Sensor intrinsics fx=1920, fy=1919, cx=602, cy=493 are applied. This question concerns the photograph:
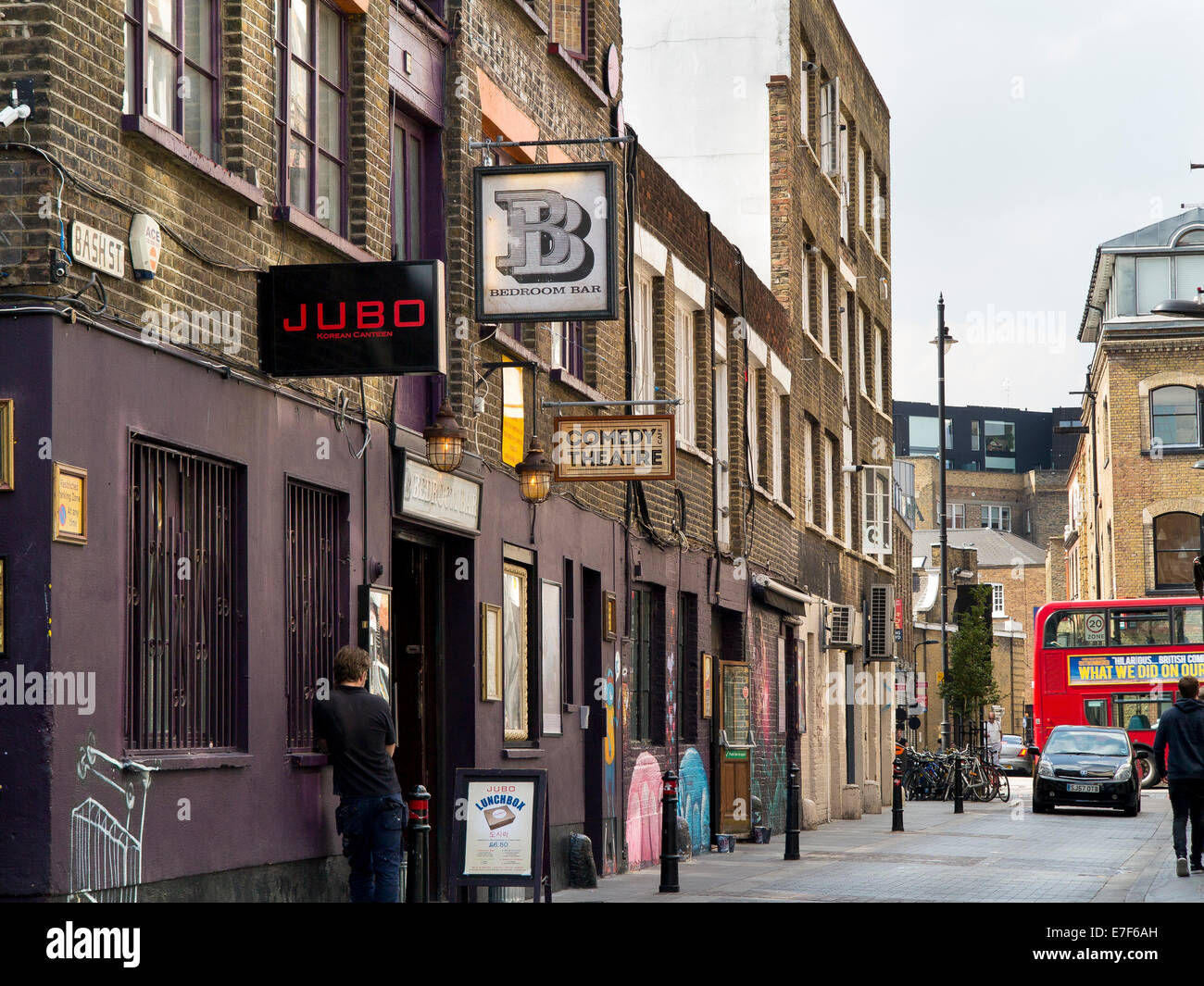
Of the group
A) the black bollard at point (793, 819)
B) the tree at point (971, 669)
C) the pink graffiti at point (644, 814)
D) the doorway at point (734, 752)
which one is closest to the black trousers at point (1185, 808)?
the black bollard at point (793, 819)

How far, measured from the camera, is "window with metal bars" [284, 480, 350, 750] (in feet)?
38.0

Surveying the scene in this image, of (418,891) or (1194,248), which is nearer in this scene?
(418,891)

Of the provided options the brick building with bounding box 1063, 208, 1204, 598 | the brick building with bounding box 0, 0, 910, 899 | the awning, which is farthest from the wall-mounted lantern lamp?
the brick building with bounding box 1063, 208, 1204, 598

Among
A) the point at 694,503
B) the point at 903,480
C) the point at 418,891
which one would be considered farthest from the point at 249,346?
the point at 903,480

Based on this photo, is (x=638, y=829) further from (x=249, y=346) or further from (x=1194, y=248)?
(x=1194, y=248)

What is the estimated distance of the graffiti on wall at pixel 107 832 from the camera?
8.75 metres

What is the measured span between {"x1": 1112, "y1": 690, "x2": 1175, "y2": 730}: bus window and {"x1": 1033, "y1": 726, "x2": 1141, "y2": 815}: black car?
806cm

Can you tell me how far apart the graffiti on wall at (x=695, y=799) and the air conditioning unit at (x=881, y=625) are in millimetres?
13046

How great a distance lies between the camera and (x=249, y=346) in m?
11.0

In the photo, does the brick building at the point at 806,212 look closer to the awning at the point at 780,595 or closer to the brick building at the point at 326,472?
the awning at the point at 780,595

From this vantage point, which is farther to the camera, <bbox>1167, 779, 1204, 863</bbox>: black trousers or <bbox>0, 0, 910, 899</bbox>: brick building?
<bbox>1167, 779, 1204, 863</bbox>: black trousers

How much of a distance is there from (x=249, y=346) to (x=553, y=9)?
8.77 metres

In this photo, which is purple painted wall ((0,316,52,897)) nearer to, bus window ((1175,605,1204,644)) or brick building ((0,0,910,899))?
brick building ((0,0,910,899))

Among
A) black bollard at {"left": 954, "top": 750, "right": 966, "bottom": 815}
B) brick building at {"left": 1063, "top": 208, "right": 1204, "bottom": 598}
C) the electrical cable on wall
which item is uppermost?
brick building at {"left": 1063, "top": 208, "right": 1204, "bottom": 598}
